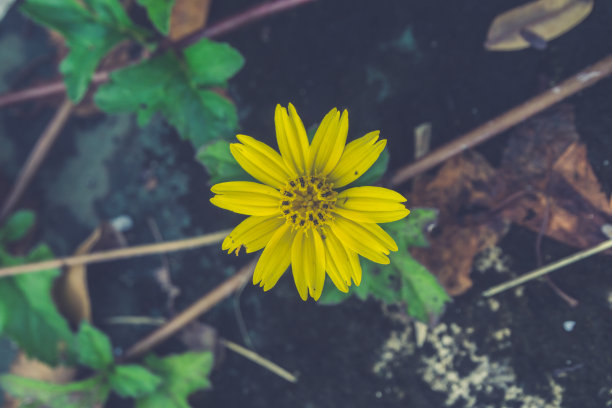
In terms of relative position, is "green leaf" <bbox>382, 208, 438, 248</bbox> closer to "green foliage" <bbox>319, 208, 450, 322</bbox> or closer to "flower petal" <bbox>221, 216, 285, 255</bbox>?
"green foliage" <bbox>319, 208, 450, 322</bbox>

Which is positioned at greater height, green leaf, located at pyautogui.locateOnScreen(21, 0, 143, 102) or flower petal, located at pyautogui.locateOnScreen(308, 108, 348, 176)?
green leaf, located at pyautogui.locateOnScreen(21, 0, 143, 102)

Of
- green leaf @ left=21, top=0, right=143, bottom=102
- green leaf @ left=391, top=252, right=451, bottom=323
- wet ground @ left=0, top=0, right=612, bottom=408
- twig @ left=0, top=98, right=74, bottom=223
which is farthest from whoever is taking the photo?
twig @ left=0, top=98, right=74, bottom=223

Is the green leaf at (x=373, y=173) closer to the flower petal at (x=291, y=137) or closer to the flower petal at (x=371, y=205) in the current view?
the flower petal at (x=371, y=205)

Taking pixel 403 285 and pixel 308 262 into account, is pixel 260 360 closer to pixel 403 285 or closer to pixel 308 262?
pixel 403 285

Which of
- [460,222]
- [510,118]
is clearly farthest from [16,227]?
[510,118]

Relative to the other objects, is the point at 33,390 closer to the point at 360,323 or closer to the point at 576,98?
the point at 360,323

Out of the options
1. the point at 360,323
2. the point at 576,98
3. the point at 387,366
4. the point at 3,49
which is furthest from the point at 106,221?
the point at 576,98

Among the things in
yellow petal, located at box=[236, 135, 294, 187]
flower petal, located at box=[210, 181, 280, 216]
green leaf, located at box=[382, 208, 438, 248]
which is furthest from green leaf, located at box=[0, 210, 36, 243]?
green leaf, located at box=[382, 208, 438, 248]
